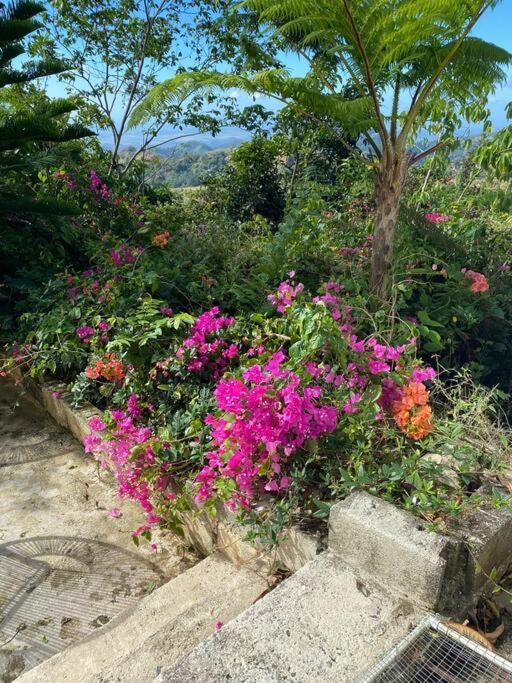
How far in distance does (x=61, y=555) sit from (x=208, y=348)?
1.12 meters

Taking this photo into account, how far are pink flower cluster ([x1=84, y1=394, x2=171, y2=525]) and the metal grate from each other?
1127mm

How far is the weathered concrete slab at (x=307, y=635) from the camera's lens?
4.05 ft

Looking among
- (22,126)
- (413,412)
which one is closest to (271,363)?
(413,412)

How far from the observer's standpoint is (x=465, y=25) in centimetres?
288

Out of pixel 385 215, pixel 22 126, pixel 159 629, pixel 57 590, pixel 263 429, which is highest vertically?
pixel 22 126

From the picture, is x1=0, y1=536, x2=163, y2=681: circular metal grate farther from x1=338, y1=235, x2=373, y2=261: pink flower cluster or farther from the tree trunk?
x1=338, y1=235, x2=373, y2=261: pink flower cluster

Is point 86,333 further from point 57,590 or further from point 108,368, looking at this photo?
point 57,590

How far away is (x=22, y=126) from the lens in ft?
13.4

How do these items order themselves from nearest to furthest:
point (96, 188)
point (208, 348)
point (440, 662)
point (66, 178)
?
point (440, 662) → point (208, 348) → point (66, 178) → point (96, 188)

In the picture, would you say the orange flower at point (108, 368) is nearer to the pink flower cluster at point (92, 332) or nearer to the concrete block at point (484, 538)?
the pink flower cluster at point (92, 332)

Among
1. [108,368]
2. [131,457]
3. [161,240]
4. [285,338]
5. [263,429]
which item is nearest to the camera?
[263,429]

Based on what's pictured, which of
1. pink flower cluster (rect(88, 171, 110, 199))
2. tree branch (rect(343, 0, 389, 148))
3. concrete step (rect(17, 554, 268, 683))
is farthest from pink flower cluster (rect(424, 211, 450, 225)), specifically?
concrete step (rect(17, 554, 268, 683))

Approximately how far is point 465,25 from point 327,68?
1259mm

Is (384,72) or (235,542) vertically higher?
(384,72)
